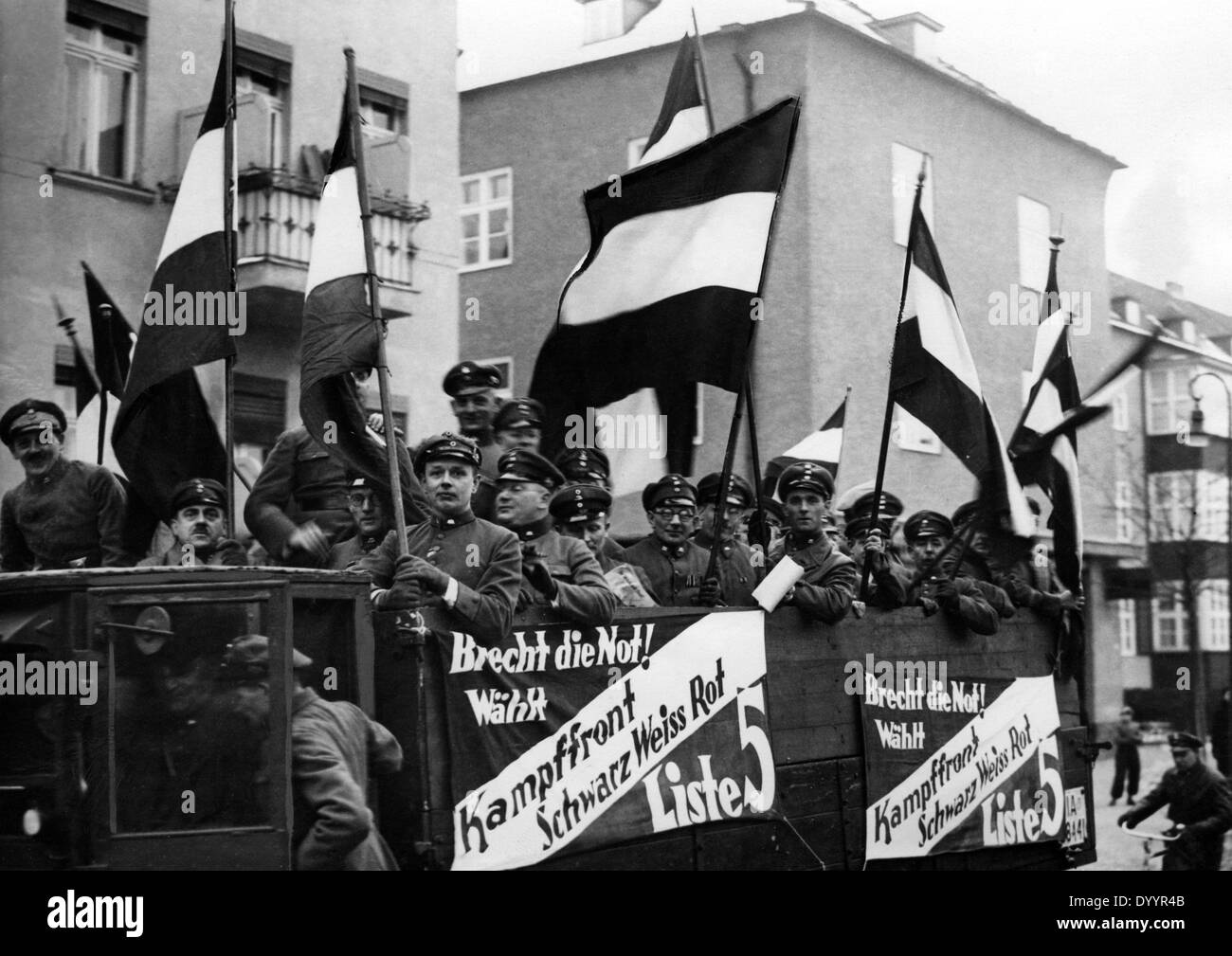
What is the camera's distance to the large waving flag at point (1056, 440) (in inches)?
278

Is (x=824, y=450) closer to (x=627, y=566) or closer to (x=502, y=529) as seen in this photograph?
(x=627, y=566)

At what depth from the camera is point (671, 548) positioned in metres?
6.04

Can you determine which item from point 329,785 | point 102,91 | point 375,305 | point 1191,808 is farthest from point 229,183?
point 1191,808

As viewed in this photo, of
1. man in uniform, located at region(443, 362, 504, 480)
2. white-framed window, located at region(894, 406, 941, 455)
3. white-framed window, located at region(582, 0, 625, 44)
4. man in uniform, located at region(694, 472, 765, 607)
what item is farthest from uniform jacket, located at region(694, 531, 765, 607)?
white-framed window, located at region(894, 406, 941, 455)

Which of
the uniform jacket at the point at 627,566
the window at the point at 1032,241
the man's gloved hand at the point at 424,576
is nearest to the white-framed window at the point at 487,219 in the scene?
the window at the point at 1032,241

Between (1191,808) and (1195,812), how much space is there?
24 mm

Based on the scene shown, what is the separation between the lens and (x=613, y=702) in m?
4.79

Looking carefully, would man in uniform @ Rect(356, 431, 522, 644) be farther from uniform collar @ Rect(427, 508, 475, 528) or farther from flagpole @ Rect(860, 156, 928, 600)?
flagpole @ Rect(860, 156, 928, 600)

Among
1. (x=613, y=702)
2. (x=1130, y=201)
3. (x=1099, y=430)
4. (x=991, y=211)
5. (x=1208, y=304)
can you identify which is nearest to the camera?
(x=613, y=702)

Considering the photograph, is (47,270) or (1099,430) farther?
(1099,430)

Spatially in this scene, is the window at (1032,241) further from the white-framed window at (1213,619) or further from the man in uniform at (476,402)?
the white-framed window at (1213,619)
